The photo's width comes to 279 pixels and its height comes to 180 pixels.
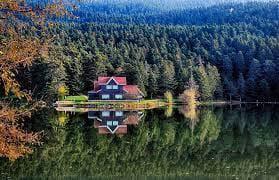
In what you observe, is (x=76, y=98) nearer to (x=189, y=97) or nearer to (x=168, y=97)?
(x=168, y=97)

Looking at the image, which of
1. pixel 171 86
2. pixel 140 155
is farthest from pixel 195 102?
pixel 140 155

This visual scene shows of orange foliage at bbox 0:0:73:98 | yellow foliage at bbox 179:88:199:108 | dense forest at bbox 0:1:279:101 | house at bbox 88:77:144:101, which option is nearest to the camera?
orange foliage at bbox 0:0:73:98

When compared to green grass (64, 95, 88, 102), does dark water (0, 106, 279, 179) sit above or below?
below

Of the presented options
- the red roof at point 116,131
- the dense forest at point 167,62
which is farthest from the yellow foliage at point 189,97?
the red roof at point 116,131

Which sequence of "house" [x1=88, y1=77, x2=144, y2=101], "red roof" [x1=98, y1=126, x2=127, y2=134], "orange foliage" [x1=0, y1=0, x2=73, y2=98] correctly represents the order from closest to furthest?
"orange foliage" [x1=0, y1=0, x2=73, y2=98]
"red roof" [x1=98, y1=126, x2=127, y2=134]
"house" [x1=88, y1=77, x2=144, y2=101]

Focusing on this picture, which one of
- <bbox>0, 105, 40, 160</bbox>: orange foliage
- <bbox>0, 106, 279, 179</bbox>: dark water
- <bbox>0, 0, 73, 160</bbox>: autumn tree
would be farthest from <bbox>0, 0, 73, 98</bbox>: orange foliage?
<bbox>0, 106, 279, 179</bbox>: dark water

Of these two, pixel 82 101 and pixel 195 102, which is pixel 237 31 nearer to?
pixel 195 102

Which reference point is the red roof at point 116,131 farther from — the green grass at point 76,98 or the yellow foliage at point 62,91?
the green grass at point 76,98

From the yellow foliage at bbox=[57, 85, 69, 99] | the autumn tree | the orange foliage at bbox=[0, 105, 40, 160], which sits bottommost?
the orange foliage at bbox=[0, 105, 40, 160]

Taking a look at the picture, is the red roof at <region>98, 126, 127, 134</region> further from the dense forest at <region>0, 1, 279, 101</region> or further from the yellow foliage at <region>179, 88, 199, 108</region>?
the yellow foliage at <region>179, 88, 199, 108</region>

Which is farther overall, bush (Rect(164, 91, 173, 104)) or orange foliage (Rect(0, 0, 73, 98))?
bush (Rect(164, 91, 173, 104))
